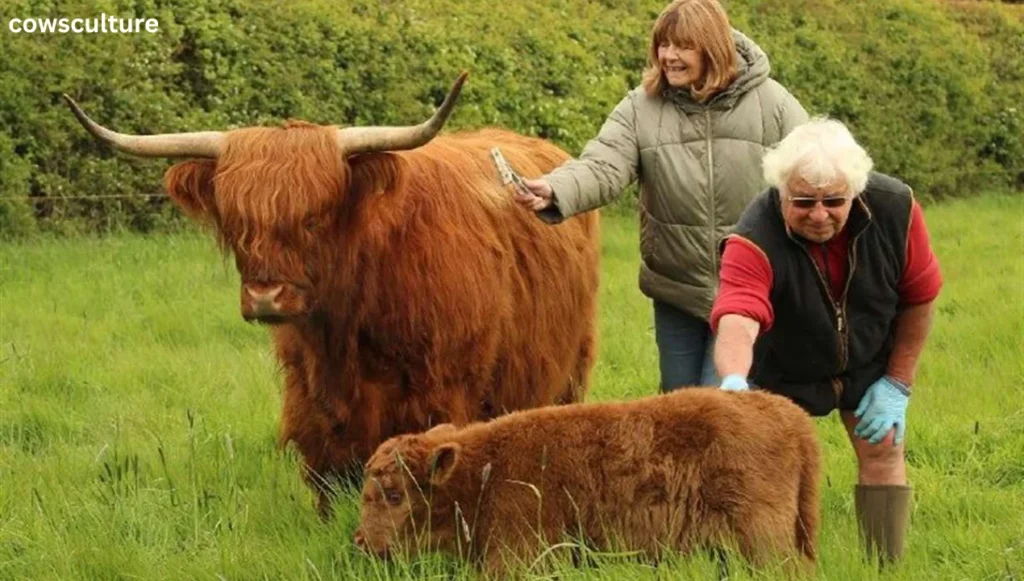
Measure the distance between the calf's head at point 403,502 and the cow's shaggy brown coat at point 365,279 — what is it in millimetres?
1022

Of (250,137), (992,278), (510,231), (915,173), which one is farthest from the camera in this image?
(915,173)

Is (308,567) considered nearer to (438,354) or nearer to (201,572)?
(201,572)

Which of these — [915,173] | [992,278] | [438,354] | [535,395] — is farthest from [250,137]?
[915,173]

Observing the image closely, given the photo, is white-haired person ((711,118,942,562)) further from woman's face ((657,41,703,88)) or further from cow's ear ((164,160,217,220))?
cow's ear ((164,160,217,220))

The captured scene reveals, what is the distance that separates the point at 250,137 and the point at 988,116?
18509 millimetres

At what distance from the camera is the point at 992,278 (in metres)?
12.6

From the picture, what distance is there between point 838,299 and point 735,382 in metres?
0.57

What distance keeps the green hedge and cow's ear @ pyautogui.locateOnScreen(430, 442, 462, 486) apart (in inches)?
366

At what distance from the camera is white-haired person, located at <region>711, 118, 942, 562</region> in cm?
471
